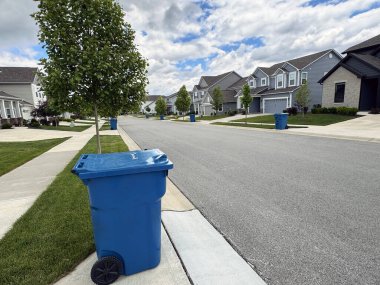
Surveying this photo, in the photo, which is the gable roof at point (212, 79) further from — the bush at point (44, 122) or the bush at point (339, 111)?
the bush at point (44, 122)

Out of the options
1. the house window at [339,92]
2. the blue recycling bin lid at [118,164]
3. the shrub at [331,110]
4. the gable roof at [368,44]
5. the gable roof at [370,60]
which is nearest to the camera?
the blue recycling bin lid at [118,164]

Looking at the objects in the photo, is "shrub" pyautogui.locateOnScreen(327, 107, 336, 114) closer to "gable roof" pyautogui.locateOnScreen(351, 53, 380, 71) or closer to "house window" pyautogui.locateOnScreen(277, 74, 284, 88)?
"gable roof" pyautogui.locateOnScreen(351, 53, 380, 71)

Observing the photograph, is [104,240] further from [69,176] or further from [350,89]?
[350,89]

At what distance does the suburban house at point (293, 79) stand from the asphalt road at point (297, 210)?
28.4 metres

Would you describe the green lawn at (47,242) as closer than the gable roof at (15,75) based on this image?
Yes

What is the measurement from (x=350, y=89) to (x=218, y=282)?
27372 millimetres

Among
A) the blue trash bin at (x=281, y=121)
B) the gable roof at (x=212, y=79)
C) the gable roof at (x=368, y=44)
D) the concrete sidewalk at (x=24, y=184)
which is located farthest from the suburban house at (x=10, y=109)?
the gable roof at (x=368, y=44)

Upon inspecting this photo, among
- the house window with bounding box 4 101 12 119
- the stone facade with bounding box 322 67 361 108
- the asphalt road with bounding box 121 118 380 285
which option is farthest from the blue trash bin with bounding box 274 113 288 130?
the house window with bounding box 4 101 12 119

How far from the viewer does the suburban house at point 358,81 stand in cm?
2283

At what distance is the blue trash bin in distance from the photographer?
2.31 meters

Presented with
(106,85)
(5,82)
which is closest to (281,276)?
(106,85)

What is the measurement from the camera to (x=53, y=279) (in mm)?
2463

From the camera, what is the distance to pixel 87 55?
476 centimetres

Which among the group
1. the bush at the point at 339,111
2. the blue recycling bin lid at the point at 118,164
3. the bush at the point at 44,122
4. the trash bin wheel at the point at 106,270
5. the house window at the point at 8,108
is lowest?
the trash bin wheel at the point at 106,270
